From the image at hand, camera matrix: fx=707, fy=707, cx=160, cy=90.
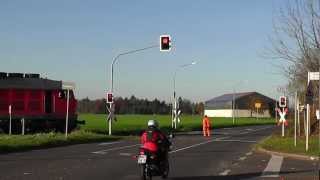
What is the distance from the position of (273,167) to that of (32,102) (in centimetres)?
2735

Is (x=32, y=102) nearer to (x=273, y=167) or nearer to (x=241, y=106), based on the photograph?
(x=273, y=167)

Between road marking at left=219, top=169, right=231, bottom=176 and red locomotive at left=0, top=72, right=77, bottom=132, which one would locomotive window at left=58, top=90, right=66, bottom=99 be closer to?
red locomotive at left=0, top=72, right=77, bottom=132

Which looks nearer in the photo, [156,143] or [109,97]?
[156,143]

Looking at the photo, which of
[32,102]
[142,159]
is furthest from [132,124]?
[142,159]

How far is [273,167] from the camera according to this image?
2148 cm

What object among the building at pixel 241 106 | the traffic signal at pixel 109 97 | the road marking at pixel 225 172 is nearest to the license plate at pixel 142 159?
the road marking at pixel 225 172

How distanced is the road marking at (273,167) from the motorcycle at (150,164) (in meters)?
3.52

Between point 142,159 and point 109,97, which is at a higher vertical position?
point 109,97

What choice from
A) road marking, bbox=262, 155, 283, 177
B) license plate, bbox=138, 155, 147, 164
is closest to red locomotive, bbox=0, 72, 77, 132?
road marking, bbox=262, 155, 283, 177

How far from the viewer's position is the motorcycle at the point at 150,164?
16.0 m

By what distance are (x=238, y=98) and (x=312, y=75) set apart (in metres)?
162

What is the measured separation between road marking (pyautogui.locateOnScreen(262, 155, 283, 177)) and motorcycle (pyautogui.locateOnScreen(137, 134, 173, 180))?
11.5ft

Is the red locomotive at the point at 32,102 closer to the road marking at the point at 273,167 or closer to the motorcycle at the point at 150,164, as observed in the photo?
the road marking at the point at 273,167

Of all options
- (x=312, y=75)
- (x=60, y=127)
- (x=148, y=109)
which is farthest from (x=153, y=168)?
(x=148, y=109)
